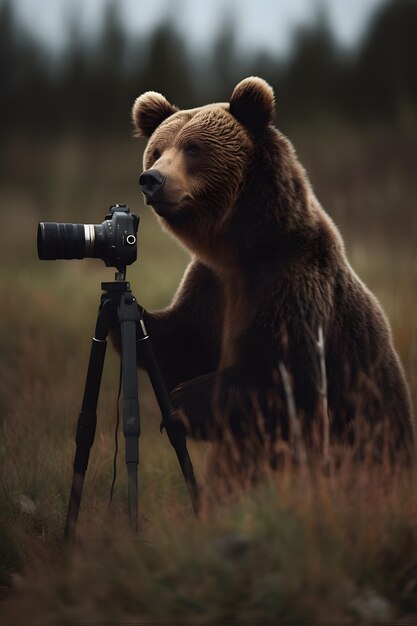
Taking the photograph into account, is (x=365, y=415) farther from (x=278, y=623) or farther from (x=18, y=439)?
(x=18, y=439)

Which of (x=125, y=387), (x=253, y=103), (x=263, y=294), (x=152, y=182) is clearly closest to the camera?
(x=125, y=387)

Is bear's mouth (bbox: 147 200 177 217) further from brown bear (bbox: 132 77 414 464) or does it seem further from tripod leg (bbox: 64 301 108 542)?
tripod leg (bbox: 64 301 108 542)

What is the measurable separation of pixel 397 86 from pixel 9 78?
8296 mm

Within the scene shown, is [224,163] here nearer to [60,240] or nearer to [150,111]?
[150,111]

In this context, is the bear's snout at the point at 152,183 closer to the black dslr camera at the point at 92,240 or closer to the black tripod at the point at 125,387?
the black dslr camera at the point at 92,240

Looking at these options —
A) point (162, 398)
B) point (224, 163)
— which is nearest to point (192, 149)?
point (224, 163)

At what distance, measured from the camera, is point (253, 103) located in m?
3.88

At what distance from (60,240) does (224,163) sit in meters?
0.82

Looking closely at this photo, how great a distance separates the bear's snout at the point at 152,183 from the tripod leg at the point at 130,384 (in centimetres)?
41

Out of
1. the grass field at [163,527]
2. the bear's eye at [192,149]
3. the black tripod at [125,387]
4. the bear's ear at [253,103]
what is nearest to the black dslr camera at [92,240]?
the black tripod at [125,387]

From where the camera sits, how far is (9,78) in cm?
1961

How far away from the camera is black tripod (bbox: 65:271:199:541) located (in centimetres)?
343

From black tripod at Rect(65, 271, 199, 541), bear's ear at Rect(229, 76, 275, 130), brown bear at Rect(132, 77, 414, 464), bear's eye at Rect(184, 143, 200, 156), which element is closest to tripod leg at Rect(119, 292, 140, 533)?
black tripod at Rect(65, 271, 199, 541)

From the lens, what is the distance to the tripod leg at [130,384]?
3.38 meters
